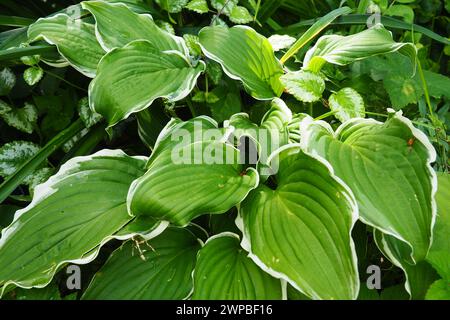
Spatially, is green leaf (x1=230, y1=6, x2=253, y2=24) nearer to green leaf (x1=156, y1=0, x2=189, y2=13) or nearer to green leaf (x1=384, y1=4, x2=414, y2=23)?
green leaf (x1=156, y1=0, x2=189, y2=13)

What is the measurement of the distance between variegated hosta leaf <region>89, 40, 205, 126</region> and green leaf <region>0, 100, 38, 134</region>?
0.36 m

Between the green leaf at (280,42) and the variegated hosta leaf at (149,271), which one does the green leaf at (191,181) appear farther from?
the green leaf at (280,42)

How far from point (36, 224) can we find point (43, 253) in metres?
0.06

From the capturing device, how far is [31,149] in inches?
51.1

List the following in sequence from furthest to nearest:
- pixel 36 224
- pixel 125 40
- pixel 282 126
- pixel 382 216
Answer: pixel 125 40 < pixel 282 126 < pixel 36 224 < pixel 382 216

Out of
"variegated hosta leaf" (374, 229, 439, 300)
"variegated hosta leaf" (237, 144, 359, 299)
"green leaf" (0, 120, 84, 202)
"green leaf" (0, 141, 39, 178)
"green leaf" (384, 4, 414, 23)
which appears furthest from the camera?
"green leaf" (384, 4, 414, 23)

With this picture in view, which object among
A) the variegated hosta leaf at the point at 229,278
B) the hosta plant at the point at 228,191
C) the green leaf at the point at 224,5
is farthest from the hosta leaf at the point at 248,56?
the variegated hosta leaf at the point at 229,278

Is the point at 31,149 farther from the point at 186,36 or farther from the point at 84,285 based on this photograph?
the point at 186,36

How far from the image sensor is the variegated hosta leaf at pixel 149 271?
38.5 inches

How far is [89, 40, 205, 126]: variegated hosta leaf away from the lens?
41.9 inches

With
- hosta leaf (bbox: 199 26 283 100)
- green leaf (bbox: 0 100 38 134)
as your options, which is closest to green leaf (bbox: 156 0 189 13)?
hosta leaf (bbox: 199 26 283 100)

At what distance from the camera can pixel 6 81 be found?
4.38ft

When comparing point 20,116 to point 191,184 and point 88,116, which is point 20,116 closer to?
point 88,116
